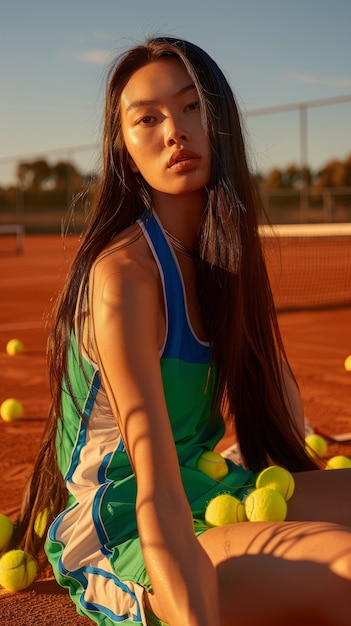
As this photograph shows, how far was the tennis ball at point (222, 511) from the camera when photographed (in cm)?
230

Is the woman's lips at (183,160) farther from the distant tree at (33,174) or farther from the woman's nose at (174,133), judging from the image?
the distant tree at (33,174)

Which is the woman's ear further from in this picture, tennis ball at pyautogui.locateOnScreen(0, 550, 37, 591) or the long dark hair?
tennis ball at pyautogui.locateOnScreen(0, 550, 37, 591)

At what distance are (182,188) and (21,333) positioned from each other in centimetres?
610

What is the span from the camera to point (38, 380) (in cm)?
593

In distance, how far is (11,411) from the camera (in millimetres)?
4797

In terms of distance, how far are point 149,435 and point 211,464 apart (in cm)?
56

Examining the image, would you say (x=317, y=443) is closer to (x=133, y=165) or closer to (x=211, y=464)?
(x=211, y=464)

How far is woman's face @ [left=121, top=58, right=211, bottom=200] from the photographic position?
2234 millimetres

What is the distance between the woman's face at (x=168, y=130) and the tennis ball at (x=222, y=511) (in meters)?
0.84

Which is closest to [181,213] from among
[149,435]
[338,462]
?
[149,435]

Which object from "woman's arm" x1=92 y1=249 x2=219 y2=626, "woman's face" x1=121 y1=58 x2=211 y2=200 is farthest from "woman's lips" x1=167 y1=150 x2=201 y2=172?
"woman's arm" x1=92 y1=249 x2=219 y2=626

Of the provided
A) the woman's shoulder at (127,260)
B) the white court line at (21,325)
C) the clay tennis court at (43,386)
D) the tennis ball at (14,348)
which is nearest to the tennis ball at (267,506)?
the clay tennis court at (43,386)

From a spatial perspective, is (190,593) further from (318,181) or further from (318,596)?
(318,181)

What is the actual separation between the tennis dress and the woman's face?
0.45 ft
